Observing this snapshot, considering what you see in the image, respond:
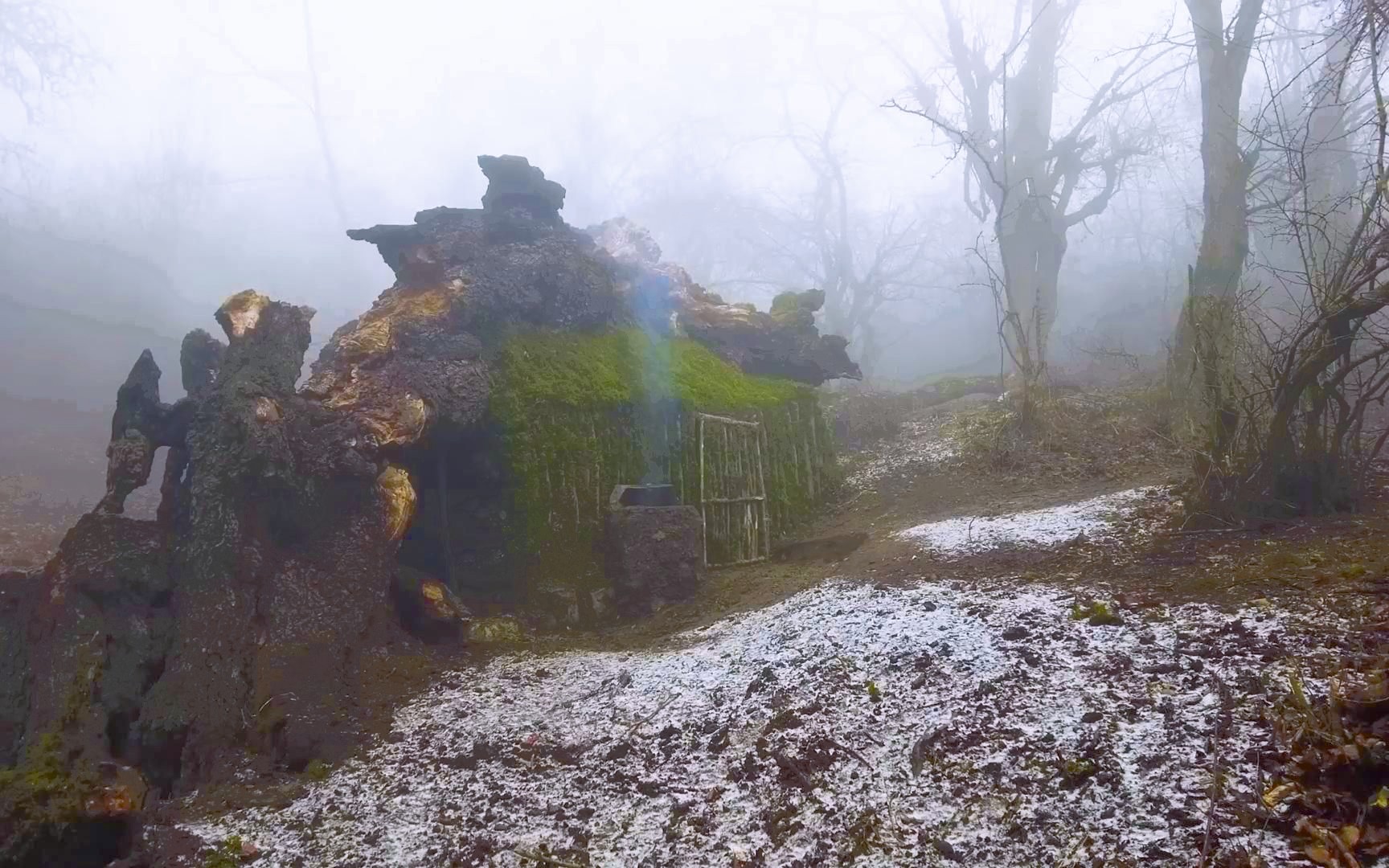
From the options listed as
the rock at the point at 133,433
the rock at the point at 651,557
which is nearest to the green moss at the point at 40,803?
the rock at the point at 133,433

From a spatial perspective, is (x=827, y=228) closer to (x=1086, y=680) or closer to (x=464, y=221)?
(x=464, y=221)

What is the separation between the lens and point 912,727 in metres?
2.93

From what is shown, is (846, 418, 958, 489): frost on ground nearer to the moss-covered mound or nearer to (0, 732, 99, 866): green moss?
the moss-covered mound

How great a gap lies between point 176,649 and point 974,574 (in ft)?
15.8

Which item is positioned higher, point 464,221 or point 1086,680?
point 464,221

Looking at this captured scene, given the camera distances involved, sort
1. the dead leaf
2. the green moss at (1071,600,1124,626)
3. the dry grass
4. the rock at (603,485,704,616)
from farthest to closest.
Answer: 1. the dry grass
2. the rock at (603,485,704,616)
3. the green moss at (1071,600,1124,626)
4. the dead leaf

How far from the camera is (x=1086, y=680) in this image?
9.42 ft

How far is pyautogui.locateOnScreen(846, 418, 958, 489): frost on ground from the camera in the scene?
8.80m

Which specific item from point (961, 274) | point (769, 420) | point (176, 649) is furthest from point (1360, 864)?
point (961, 274)

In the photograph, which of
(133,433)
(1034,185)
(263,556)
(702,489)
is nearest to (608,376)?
(702,489)

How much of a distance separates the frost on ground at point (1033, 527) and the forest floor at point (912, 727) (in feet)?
0.22

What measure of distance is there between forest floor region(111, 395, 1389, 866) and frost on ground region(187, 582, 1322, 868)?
0.04ft

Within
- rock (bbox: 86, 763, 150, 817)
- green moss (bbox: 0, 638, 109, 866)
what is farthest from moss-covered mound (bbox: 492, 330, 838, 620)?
green moss (bbox: 0, 638, 109, 866)

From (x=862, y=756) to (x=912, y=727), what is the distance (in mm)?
265
